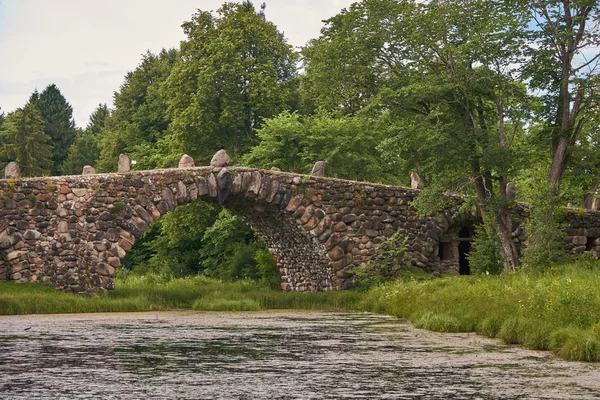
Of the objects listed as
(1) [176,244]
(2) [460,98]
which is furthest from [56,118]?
(2) [460,98]

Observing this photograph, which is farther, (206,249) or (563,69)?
(206,249)

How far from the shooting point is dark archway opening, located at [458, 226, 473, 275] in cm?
2873

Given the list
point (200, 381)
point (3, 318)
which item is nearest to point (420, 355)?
point (200, 381)

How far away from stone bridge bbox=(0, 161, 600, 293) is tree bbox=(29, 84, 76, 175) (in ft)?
137

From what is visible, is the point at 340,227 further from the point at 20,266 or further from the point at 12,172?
the point at 12,172

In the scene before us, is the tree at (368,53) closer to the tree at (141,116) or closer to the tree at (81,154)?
the tree at (141,116)

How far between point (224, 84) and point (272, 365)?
27270 millimetres

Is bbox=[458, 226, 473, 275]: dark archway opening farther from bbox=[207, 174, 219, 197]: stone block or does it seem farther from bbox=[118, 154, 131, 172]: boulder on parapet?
bbox=[118, 154, 131, 172]: boulder on parapet

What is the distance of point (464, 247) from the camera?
1162 inches

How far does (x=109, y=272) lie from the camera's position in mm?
22328

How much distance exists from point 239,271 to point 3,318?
1543 centimetres

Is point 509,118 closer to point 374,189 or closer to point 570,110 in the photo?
point 570,110

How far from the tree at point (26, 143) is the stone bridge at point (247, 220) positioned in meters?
32.0

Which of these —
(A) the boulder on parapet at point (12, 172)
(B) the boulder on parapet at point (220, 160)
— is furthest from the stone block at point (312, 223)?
(A) the boulder on parapet at point (12, 172)
